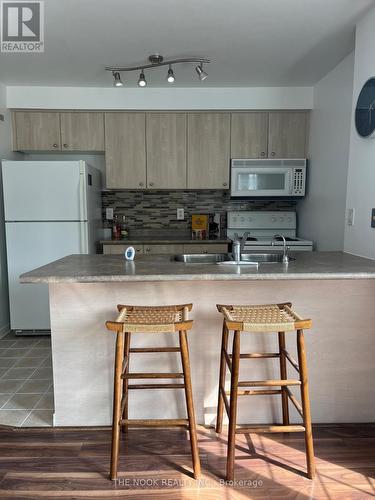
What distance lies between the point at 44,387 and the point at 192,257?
1329 mm

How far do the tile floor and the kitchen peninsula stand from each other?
0.75 feet

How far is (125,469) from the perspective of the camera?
1.52m

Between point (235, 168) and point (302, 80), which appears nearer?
point (302, 80)

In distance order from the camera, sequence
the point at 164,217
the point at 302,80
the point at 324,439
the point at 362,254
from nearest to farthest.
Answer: the point at 324,439 < the point at 362,254 < the point at 302,80 < the point at 164,217

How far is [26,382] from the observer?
2.30m

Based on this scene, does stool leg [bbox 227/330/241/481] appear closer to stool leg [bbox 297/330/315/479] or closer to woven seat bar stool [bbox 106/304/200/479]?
woven seat bar stool [bbox 106/304/200/479]

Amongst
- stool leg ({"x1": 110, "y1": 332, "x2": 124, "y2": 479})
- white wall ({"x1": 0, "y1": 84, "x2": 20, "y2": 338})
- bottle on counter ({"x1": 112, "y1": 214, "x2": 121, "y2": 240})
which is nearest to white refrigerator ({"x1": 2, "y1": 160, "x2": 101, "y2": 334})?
white wall ({"x1": 0, "y1": 84, "x2": 20, "y2": 338})

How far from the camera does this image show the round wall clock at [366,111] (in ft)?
6.45

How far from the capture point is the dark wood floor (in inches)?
55.4

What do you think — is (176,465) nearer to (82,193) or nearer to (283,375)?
(283,375)

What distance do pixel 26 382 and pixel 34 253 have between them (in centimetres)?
120

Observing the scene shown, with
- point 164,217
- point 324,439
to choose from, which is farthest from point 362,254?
point 164,217

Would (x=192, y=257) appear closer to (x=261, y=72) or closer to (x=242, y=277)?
(x=242, y=277)

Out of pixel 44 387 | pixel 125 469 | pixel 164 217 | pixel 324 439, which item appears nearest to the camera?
pixel 125 469
